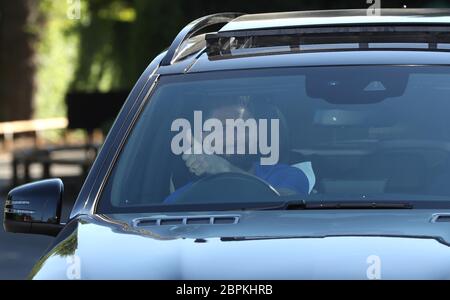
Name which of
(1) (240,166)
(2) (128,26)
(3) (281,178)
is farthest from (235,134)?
(2) (128,26)

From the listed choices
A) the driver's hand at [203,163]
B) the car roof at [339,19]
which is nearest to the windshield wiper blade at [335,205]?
the driver's hand at [203,163]

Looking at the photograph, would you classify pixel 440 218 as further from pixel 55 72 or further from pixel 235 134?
pixel 55 72

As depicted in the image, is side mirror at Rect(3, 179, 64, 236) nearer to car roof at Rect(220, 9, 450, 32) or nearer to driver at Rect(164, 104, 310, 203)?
driver at Rect(164, 104, 310, 203)

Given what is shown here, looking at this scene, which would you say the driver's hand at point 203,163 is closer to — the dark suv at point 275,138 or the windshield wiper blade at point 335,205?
the dark suv at point 275,138

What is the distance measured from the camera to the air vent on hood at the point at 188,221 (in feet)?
12.7

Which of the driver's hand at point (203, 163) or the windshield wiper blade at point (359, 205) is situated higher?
the driver's hand at point (203, 163)

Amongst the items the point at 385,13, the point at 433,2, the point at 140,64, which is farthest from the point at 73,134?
the point at 385,13

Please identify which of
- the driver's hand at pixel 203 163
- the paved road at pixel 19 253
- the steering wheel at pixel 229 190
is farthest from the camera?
the paved road at pixel 19 253

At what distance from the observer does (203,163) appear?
4.52 metres

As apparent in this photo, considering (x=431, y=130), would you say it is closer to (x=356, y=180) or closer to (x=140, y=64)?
(x=356, y=180)

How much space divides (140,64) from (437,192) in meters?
13.5

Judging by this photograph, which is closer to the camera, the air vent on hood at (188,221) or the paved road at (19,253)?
the air vent on hood at (188,221)

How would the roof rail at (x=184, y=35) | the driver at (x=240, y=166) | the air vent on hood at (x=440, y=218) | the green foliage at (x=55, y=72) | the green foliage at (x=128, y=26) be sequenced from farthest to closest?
the green foliage at (x=55, y=72) → the green foliage at (x=128, y=26) → the roof rail at (x=184, y=35) → the driver at (x=240, y=166) → the air vent on hood at (x=440, y=218)

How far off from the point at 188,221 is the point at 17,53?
1044 inches
